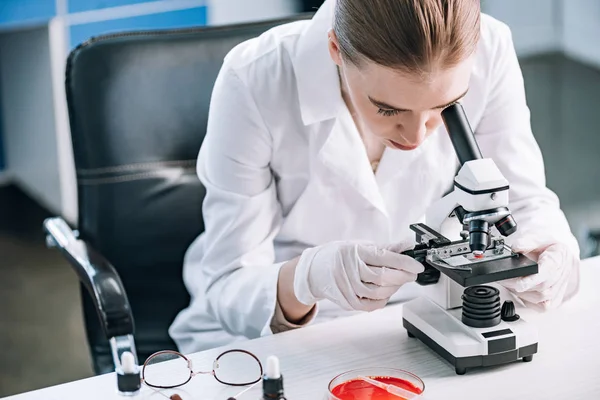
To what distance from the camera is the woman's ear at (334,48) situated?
1.50 meters

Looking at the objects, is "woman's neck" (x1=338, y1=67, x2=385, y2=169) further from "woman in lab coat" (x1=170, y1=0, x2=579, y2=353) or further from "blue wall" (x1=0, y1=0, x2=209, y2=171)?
"blue wall" (x1=0, y1=0, x2=209, y2=171)

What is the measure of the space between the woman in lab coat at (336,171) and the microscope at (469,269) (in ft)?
0.18

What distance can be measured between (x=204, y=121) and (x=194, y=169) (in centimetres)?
10

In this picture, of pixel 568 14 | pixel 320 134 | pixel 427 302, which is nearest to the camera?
pixel 427 302

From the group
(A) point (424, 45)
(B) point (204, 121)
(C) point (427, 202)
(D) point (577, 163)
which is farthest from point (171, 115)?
(D) point (577, 163)

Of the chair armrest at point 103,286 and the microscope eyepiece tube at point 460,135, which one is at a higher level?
the microscope eyepiece tube at point 460,135

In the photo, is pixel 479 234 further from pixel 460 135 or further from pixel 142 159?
pixel 142 159

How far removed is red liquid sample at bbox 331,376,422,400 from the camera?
1.23m

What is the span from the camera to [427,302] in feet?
4.72

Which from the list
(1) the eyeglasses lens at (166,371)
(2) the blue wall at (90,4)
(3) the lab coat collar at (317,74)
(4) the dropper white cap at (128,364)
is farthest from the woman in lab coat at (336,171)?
(2) the blue wall at (90,4)

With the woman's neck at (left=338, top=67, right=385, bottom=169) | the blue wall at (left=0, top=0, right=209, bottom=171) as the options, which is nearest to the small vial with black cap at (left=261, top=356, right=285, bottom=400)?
the woman's neck at (left=338, top=67, right=385, bottom=169)

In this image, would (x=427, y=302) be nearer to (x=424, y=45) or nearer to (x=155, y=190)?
(x=424, y=45)

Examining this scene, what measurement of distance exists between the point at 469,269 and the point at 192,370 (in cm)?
43

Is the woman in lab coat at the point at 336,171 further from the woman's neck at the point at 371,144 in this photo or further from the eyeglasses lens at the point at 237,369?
the eyeglasses lens at the point at 237,369
